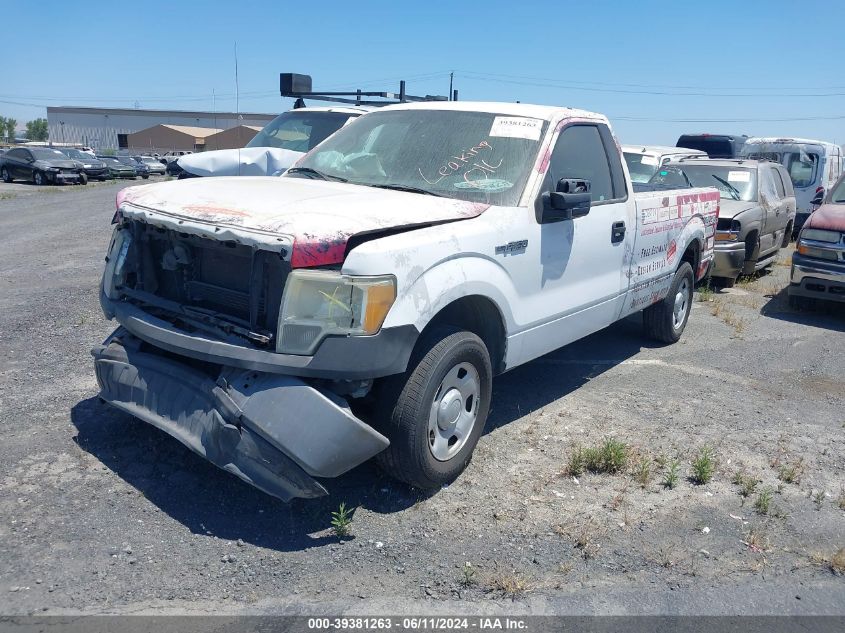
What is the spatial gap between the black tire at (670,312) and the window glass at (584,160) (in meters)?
1.81

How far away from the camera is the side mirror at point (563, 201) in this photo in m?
4.61

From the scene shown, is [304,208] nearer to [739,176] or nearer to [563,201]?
[563,201]

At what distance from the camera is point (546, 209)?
4.63m

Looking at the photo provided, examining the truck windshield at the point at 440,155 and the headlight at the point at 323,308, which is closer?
the headlight at the point at 323,308

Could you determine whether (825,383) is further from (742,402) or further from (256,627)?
(256,627)

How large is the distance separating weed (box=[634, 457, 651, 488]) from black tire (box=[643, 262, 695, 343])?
287cm

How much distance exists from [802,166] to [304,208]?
15962 mm

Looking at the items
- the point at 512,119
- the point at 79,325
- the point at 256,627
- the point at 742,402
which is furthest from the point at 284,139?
the point at 256,627

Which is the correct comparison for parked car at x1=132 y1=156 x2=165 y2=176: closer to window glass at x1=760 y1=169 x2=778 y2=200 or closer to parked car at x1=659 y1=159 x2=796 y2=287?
parked car at x1=659 y1=159 x2=796 y2=287

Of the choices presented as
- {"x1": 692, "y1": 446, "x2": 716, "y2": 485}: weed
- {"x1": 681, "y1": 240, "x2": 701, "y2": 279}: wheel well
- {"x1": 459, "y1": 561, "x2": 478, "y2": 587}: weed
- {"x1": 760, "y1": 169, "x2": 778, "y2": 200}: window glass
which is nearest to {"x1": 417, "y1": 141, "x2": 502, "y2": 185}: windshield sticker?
{"x1": 692, "y1": 446, "x2": 716, "y2": 485}: weed

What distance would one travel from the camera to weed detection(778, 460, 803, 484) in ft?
14.8

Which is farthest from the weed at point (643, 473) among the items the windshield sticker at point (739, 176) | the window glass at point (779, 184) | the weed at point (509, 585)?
the window glass at point (779, 184)

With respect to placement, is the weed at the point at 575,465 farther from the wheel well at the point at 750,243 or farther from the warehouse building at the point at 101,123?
the warehouse building at the point at 101,123

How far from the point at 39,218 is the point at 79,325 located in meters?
10.2
